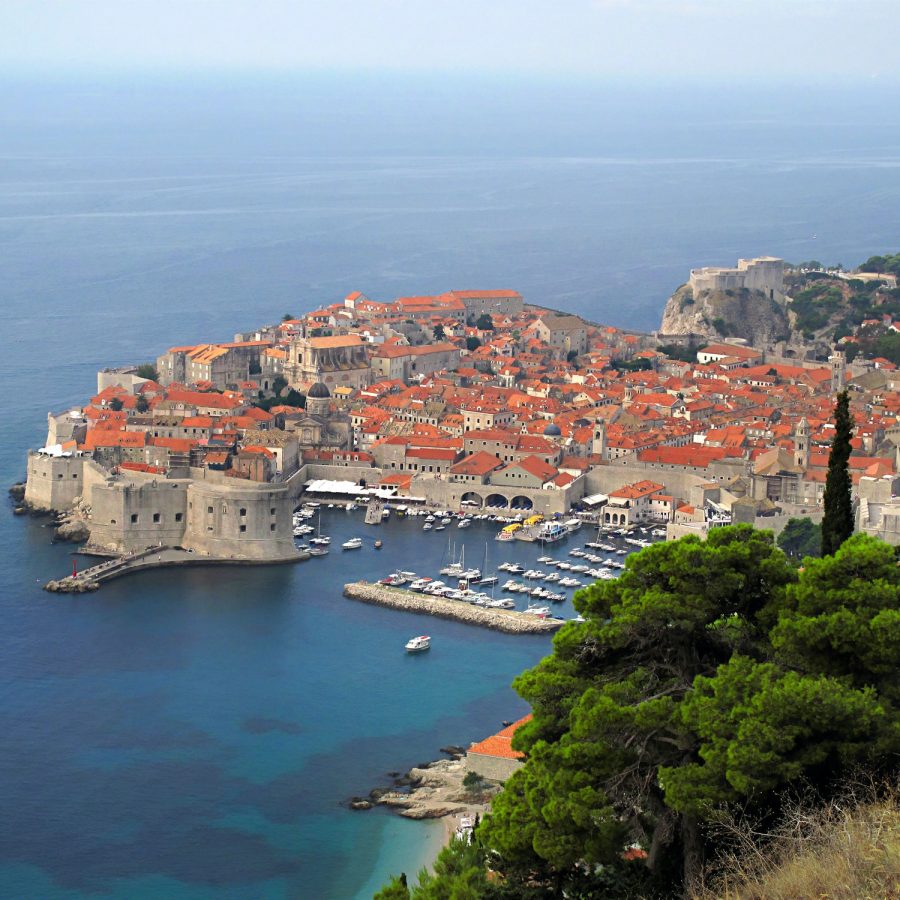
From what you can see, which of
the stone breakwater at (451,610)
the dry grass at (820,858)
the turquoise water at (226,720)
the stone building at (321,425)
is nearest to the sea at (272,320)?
the turquoise water at (226,720)

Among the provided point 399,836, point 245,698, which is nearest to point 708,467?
point 245,698

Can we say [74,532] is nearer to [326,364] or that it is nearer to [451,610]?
[451,610]

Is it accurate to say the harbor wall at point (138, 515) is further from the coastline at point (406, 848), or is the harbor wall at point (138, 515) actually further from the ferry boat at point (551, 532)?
the coastline at point (406, 848)

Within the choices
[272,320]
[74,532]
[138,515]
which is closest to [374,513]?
[138,515]

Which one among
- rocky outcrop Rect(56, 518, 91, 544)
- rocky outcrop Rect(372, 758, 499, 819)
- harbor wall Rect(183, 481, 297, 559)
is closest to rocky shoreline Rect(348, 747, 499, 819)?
rocky outcrop Rect(372, 758, 499, 819)

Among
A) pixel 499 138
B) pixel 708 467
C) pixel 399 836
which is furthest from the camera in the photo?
pixel 499 138

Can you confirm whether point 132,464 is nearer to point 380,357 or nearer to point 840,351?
point 380,357
